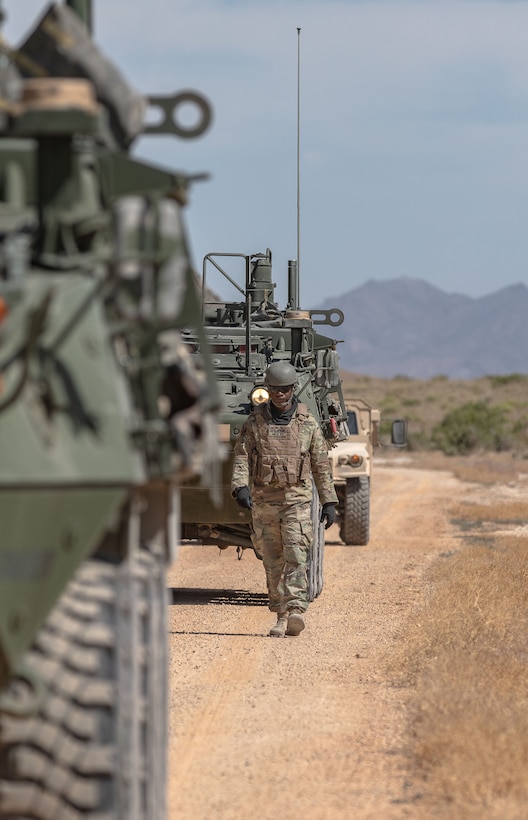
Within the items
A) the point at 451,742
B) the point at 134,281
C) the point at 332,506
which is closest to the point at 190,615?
the point at 332,506

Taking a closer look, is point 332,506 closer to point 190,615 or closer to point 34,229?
point 190,615

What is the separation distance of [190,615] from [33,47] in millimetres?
7730

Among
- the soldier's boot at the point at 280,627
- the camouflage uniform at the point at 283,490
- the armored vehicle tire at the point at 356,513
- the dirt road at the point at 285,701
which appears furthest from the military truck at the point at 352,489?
the soldier's boot at the point at 280,627

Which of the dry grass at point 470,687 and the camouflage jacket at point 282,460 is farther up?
the camouflage jacket at point 282,460

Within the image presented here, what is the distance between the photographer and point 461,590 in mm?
13688

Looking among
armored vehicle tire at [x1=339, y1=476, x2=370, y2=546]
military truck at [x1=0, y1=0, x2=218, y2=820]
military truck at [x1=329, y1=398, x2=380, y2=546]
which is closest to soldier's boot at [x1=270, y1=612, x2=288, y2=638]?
military truck at [x1=0, y1=0, x2=218, y2=820]

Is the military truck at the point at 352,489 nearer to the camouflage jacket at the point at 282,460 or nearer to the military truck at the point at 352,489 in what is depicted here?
the military truck at the point at 352,489

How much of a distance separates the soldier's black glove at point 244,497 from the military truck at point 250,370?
0.82m

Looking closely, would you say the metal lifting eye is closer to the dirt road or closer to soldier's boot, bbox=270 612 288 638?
the dirt road

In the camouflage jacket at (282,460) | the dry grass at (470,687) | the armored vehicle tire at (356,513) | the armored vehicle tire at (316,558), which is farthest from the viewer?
the armored vehicle tire at (356,513)

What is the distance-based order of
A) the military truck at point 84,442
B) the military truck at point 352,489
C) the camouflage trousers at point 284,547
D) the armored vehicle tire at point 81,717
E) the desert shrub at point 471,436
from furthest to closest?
the desert shrub at point 471,436, the military truck at point 352,489, the camouflage trousers at point 284,547, the armored vehicle tire at point 81,717, the military truck at point 84,442

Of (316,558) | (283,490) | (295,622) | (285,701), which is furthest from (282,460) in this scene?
(285,701)

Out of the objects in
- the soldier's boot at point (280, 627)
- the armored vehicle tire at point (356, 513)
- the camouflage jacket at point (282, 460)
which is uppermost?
the camouflage jacket at point (282, 460)

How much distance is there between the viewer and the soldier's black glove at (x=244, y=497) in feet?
39.3
